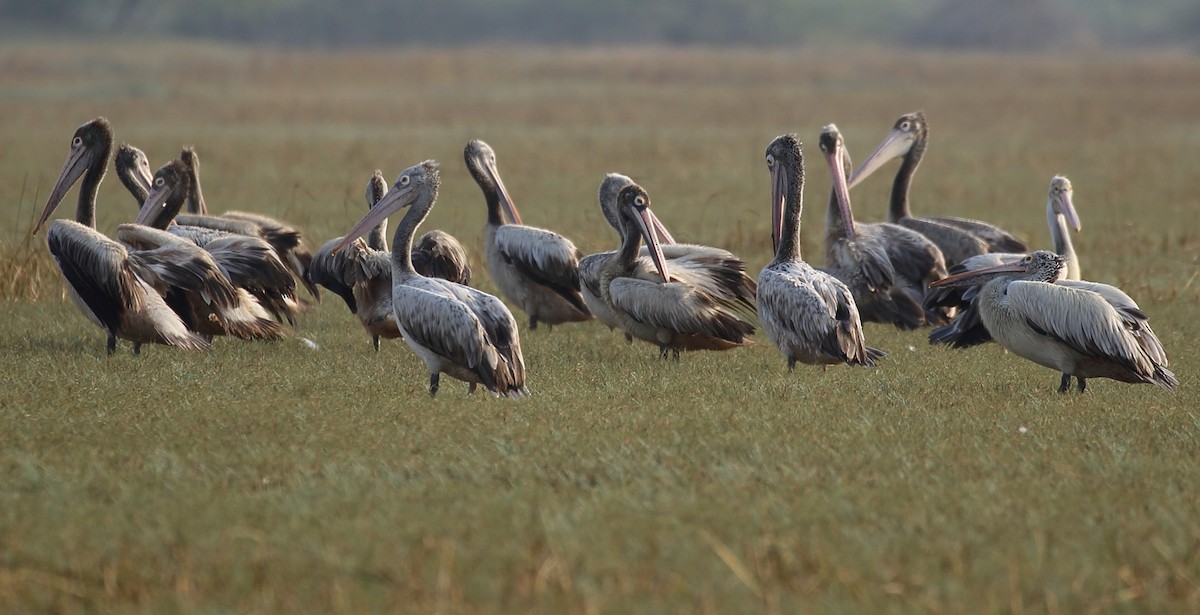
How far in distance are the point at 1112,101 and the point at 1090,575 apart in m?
32.8

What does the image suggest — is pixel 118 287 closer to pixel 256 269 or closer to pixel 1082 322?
pixel 256 269

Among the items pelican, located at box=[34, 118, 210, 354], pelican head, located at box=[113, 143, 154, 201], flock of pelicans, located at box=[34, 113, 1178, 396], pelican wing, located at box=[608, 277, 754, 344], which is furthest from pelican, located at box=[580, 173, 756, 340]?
pelican head, located at box=[113, 143, 154, 201]

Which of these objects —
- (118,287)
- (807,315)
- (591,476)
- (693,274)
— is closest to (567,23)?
(693,274)

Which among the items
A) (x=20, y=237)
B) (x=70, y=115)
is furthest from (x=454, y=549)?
(x=70, y=115)

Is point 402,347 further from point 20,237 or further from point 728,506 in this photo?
point 20,237

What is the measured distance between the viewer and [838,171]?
1109 centimetres

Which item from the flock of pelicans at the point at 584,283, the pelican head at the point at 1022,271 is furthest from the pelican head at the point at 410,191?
the pelican head at the point at 1022,271

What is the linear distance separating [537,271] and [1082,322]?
4143mm

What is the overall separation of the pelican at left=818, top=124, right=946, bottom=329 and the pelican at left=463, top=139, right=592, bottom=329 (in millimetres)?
1880

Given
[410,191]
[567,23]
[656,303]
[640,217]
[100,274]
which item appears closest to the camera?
[410,191]

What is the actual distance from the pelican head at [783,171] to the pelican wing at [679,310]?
75 centimetres

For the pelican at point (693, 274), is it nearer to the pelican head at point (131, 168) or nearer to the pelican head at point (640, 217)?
the pelican head at point (640, 217)

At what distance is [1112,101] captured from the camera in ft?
115

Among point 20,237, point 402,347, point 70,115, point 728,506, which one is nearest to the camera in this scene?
point 728,506
